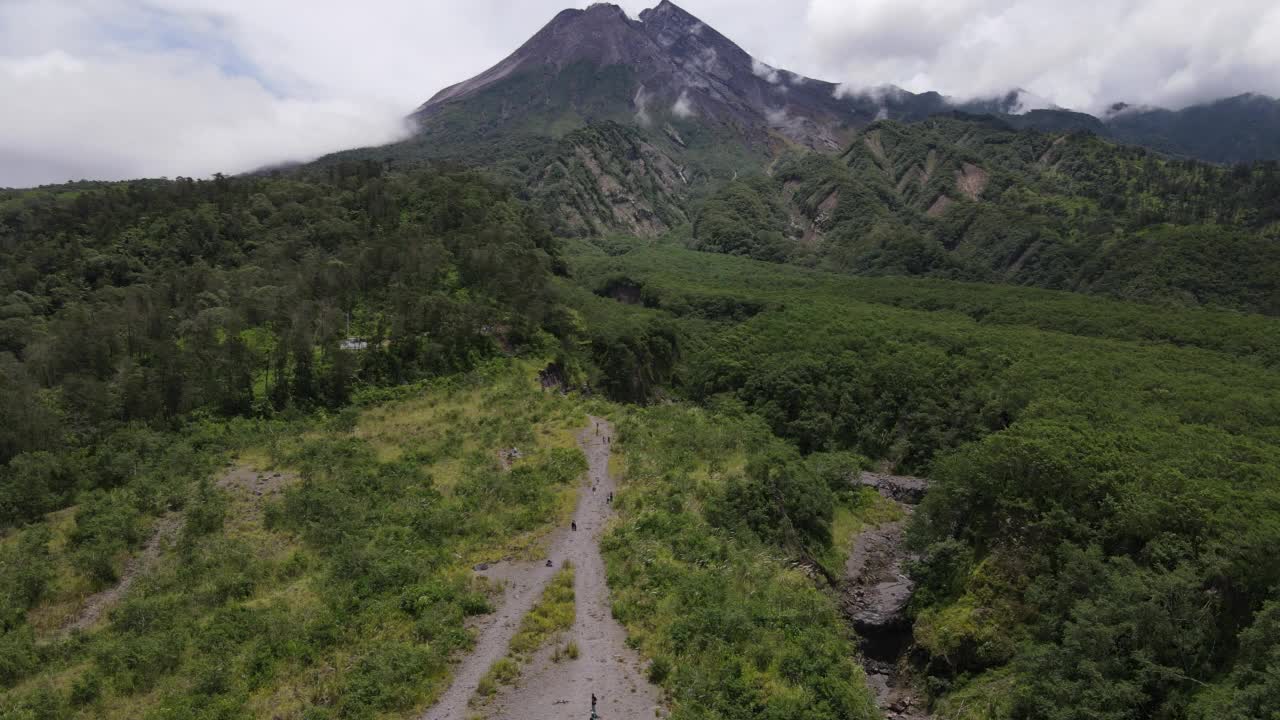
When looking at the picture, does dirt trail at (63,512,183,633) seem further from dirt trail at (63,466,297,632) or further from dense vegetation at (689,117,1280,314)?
dense vegetation at (689,117,1280,314)

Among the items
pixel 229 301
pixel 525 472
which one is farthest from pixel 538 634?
pixel 229 301

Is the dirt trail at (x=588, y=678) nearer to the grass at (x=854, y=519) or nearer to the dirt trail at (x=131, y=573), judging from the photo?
the dirt trail at (x=131, y=573)

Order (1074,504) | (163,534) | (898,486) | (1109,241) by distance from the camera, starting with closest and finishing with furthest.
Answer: (163,534) → (1074,504) → (898,486) → (1109,241)

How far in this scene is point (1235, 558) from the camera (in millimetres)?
27016

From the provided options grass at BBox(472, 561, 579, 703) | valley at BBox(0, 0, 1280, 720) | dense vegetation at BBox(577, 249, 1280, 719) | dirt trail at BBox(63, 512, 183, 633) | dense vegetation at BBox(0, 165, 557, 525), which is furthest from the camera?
dense vegetation at BBox(0, 165, 557, 525)

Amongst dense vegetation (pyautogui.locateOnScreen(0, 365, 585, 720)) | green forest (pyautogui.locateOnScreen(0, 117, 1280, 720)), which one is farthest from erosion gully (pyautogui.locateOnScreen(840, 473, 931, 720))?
dense vegetation (pyautogui.locateOnScreen(0, 365, 585, 720))

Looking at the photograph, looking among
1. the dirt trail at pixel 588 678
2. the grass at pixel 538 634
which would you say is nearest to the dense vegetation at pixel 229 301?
the grass at pixel 538 634

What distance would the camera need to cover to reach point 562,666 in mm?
22188

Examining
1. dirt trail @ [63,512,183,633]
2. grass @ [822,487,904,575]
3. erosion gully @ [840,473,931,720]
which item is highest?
dirt trail @ [63,512,183,633]

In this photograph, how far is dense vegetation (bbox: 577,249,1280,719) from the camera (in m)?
26.1

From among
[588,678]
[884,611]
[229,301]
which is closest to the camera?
[588,678]

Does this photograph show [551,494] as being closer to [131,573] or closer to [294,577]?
[294,577]

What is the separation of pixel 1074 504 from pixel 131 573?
44.9m

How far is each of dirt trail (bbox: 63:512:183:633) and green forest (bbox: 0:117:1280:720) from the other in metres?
0.23
